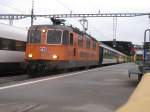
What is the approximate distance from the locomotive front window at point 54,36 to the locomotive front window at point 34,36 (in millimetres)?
645

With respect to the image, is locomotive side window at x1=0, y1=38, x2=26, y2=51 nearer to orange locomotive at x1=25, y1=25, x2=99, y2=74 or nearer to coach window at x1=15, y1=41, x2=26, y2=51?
coach window at x1=15, y1=41, x2=26, y2=51

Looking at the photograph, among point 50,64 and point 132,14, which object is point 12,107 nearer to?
point 50,64

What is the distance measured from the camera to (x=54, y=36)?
2831 centimetres

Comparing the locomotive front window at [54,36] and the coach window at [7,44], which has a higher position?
the locomotive front window at [54,36]

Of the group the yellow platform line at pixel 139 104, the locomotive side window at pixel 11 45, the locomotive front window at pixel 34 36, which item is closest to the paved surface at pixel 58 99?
the yellow platform line at pixel 139 104

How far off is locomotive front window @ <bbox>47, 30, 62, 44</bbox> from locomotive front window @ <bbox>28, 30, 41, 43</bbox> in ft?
2.12

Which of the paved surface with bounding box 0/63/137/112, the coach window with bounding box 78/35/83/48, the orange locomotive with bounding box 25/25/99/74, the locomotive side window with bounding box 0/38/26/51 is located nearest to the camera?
the paved surface with bounding box 0/63/137/112

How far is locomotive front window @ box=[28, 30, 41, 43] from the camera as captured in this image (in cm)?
2848

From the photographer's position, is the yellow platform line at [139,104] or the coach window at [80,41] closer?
the yellow platform line at [139,104]

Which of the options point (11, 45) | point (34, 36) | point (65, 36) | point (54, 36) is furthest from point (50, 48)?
point (11, 45)

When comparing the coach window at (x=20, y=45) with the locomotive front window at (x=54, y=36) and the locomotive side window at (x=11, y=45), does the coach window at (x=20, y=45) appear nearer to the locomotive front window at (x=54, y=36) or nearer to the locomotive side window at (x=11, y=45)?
the locomotive side window at (x=11, y=45)

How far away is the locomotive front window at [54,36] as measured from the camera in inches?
1105

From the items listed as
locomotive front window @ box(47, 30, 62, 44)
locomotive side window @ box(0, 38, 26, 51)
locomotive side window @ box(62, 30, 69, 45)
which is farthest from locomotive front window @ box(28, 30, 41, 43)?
locomotive side window @ box(62, 30, 69, 45)

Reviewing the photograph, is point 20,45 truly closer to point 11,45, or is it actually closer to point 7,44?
point 11,45
